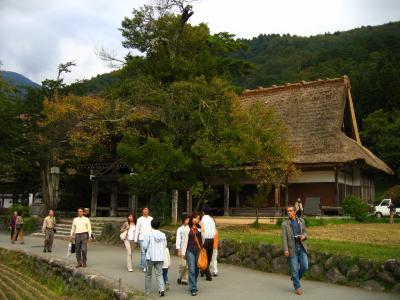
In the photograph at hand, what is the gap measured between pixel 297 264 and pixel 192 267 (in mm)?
2087

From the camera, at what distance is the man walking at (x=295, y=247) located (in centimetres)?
875

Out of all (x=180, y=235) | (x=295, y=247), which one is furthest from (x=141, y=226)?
(x=295, y=247)

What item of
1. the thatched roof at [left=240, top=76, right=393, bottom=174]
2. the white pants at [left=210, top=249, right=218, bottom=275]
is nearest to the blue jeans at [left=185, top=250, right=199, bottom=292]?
the white pants at [left=210, top=249, right=218, bottom=275]

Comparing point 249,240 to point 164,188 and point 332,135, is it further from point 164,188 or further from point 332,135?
point 332,135

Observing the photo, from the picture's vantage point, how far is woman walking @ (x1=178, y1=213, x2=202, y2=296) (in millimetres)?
8773

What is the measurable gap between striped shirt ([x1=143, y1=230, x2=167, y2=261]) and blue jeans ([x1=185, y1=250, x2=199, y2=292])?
0.57 meters

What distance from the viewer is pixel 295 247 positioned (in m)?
8.84

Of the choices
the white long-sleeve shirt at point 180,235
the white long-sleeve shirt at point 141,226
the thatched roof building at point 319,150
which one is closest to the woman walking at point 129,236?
the white long-sleeve shirt at point 141,226

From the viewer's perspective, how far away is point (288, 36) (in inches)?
3403

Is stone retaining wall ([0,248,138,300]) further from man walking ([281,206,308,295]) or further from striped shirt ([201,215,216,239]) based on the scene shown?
man walking ([281,206,308,295])

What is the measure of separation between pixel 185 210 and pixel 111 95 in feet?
20.3

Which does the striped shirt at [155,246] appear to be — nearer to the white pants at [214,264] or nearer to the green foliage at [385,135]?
the white pants at [214,264]

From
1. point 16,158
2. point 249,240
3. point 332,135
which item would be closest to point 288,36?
point 332,135

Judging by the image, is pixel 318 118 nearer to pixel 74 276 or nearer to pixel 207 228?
pixel 207 228
